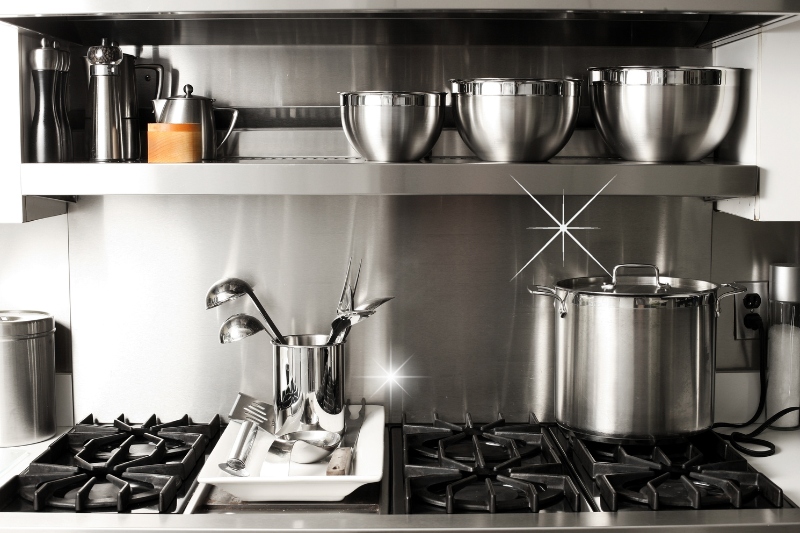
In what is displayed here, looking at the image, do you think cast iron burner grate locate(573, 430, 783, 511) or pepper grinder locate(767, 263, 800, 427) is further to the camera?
pepper grinder locate(767, 263, 800, 427)

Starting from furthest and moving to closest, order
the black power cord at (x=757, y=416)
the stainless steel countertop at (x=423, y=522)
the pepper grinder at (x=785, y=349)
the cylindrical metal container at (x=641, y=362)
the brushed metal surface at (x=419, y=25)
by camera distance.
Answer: the pepper grinder at (x=785, y=349) < the black power cord at (x=757, y=416) < the cylindrical metal container at (x=641, y=362) < the brushed metal surface at (x=419, y=25) < the stainless steel countertop at (x=423, y=522)

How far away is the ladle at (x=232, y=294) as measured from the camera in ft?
5.53

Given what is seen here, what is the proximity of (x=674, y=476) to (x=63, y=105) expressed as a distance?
134 cm

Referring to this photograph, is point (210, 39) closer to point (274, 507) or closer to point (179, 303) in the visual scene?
point (179, 303)

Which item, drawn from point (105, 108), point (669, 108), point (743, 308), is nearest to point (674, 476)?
point (743, 308)

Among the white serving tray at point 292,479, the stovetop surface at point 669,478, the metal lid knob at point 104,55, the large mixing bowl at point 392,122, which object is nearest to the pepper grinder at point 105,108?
the metal lid knob at point 104,55

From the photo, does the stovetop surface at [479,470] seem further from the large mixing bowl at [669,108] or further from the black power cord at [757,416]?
the large mixing bowl at [669,108]

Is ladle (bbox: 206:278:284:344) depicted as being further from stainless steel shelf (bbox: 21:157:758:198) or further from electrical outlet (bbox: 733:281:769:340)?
electrical outlet (bbox: 733:281:769:340)

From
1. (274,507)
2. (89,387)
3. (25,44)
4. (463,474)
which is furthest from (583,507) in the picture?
(25,44)

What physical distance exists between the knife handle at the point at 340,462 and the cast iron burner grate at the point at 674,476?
1.43 ft

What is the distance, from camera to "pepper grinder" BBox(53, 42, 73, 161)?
1542 mm

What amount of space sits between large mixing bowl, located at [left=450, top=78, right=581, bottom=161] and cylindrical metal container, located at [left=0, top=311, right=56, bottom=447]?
38.8 inches

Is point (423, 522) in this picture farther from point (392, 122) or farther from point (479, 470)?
point (392, 122)

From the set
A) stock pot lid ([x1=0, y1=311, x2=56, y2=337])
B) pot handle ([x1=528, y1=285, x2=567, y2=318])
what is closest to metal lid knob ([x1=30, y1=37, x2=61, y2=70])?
stock pot lid ([x1=0, y1=311, x2=56, y2=337])
